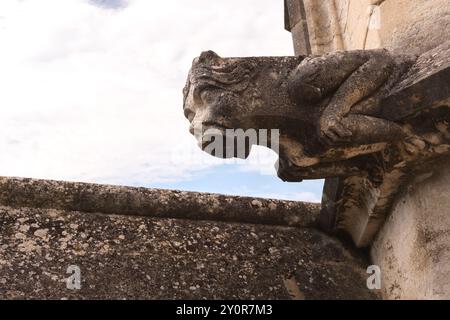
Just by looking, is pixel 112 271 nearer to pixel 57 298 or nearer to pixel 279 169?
pixel 57 298

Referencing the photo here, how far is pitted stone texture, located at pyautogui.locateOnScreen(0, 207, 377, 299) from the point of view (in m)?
2.44

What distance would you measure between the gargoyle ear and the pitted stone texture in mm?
752

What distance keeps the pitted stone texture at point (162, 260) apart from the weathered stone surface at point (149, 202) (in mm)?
39

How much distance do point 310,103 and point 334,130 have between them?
163 millimetres

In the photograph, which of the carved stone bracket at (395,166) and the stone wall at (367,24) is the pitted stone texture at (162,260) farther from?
the stone wall at (367,24)

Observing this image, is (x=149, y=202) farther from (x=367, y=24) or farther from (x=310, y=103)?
(x=367, y=24)

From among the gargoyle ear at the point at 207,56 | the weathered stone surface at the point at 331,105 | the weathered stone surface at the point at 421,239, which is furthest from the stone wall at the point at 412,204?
the gargoyle ear at the point at 207,56

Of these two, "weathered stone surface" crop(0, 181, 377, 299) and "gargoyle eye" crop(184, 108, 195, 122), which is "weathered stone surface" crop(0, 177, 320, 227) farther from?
"gargoyle eye" crop(184, 108, 195, 122)

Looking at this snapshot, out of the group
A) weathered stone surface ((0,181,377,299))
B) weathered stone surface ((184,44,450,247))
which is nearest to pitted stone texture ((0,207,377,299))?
weathered stone surface ((0,181,377,299))

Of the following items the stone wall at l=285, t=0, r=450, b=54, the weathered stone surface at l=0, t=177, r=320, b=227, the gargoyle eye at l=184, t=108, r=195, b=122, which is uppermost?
the stone wall at l=285, t=0, r=450, b=54

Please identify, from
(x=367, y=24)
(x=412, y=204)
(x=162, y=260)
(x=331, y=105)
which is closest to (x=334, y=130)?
(x=331, y=105)

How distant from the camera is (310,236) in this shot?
3125 mm

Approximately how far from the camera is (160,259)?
2.66 m

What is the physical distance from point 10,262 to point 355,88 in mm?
1424
